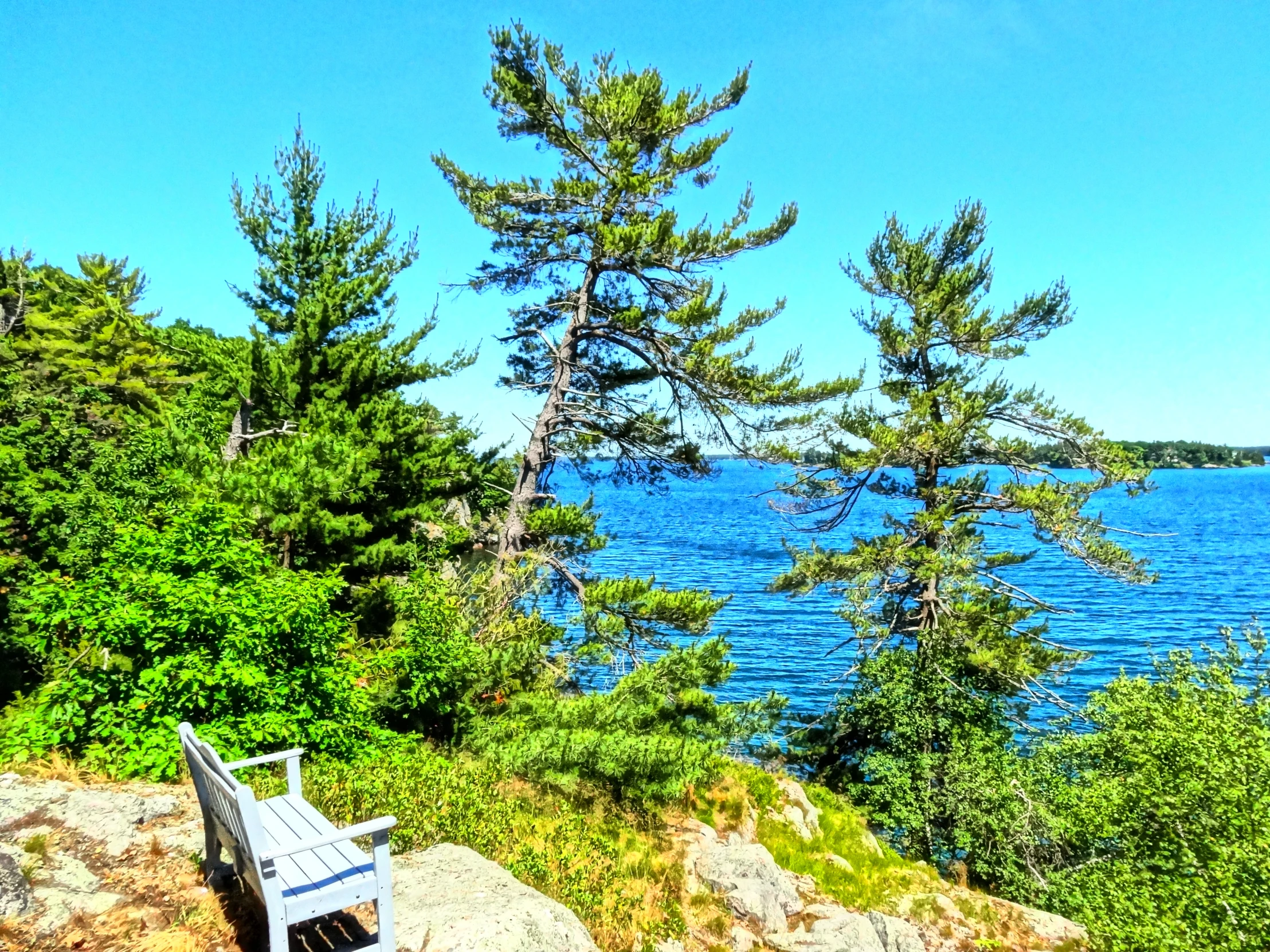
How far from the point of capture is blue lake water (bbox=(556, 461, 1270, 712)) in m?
23.0

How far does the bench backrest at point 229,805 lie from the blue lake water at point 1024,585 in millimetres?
9161

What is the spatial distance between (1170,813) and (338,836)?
1176 cm

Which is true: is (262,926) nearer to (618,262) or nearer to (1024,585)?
(618,262)

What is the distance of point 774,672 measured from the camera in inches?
922

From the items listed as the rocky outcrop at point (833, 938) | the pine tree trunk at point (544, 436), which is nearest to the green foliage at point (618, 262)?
the pine tree trunk at point (544, 436)

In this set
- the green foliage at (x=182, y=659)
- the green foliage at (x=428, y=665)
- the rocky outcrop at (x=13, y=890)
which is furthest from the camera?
the green foliage at (x=428, y=665)

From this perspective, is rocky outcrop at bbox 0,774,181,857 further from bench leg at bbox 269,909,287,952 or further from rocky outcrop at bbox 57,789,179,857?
bench leg at bbox 269,909,287,952

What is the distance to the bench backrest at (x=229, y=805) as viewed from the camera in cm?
374

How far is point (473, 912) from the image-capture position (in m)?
4.62

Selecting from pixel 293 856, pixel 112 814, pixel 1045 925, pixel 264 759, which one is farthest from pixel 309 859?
pixel 1045 925

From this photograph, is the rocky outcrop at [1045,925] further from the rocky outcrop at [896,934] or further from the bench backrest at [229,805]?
the bench backrest at [229,805]

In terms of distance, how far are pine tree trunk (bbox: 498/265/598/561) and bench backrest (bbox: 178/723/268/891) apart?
916cm

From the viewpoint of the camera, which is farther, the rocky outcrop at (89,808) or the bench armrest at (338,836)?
the rocky outcrop at (89,808)

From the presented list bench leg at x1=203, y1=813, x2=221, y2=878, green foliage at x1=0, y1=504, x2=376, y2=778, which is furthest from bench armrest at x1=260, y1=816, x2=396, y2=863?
green foliage at x1=0, y1=504, x2=376, y2=778
